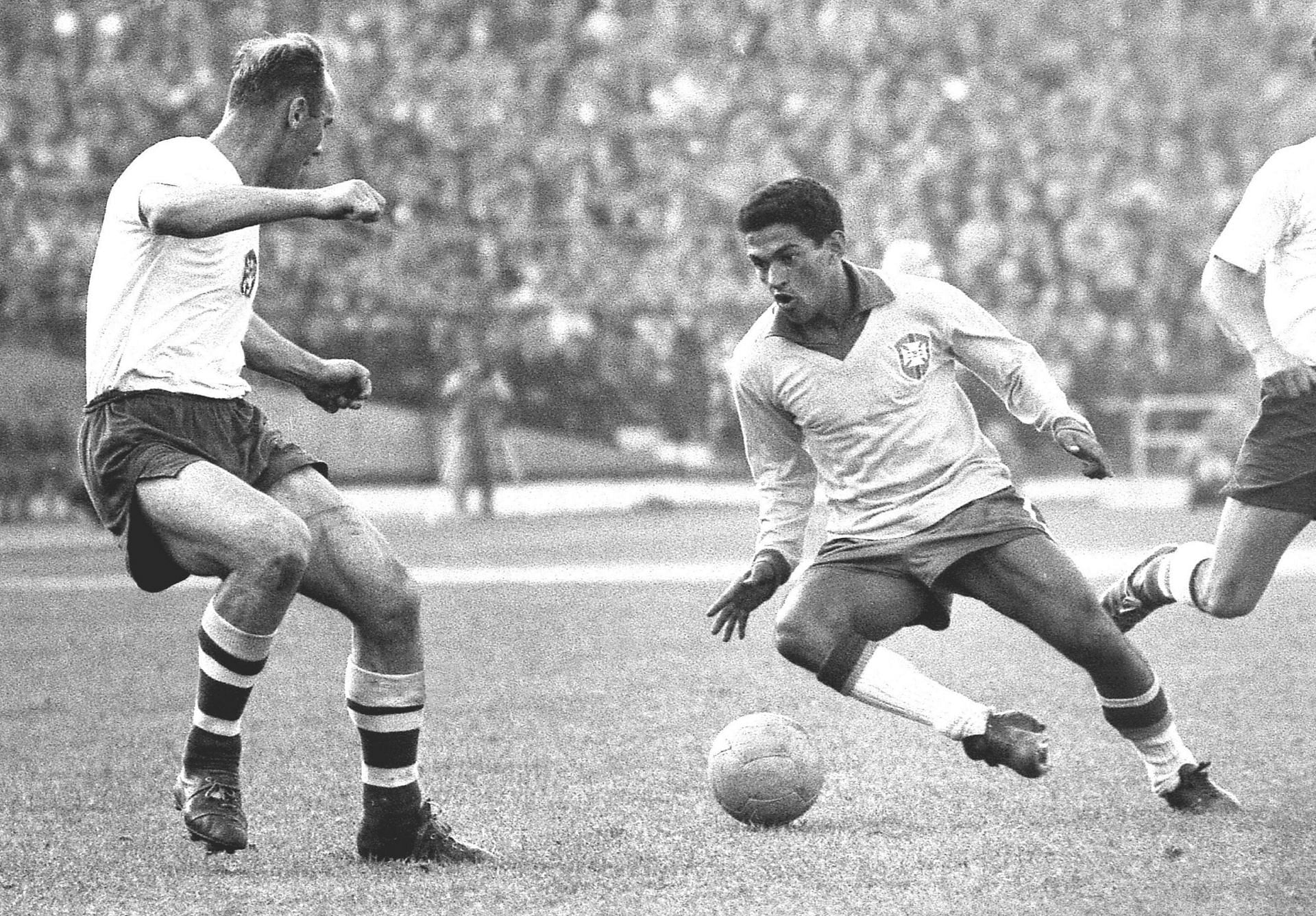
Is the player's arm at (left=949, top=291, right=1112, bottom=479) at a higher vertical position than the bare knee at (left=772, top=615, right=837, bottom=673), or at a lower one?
higher

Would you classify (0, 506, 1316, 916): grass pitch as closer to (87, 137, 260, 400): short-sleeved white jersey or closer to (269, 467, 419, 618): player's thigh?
(269, 467, 419, 618): player's thigh

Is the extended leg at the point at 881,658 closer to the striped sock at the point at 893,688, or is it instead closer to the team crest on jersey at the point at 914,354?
the striped sock at the point at 893,688

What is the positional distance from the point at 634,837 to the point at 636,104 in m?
21.5

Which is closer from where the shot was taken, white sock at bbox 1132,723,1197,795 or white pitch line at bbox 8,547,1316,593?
white sock at bbox 1132,723,1197,795

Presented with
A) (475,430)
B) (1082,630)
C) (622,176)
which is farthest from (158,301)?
(622,176)

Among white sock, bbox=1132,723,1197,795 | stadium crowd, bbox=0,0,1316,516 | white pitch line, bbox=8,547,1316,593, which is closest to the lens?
white sock, bbox=1132,723,1197,795

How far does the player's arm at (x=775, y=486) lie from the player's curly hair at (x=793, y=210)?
52cm

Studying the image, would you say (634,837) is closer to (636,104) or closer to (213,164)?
(213,164)

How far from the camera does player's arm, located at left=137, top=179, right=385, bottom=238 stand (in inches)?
180

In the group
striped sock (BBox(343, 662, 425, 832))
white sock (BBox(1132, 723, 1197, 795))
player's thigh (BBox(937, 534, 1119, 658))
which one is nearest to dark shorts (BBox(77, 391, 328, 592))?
striped sock (BBox(343, 662, 425, 832))

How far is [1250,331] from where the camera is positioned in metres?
5.68

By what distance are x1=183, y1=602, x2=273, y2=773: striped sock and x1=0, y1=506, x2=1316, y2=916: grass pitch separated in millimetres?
279

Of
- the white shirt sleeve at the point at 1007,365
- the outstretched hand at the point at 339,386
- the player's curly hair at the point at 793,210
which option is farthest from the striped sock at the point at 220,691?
the white shirt sleeve at the point at 1007,365

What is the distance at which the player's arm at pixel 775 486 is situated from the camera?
551cm
